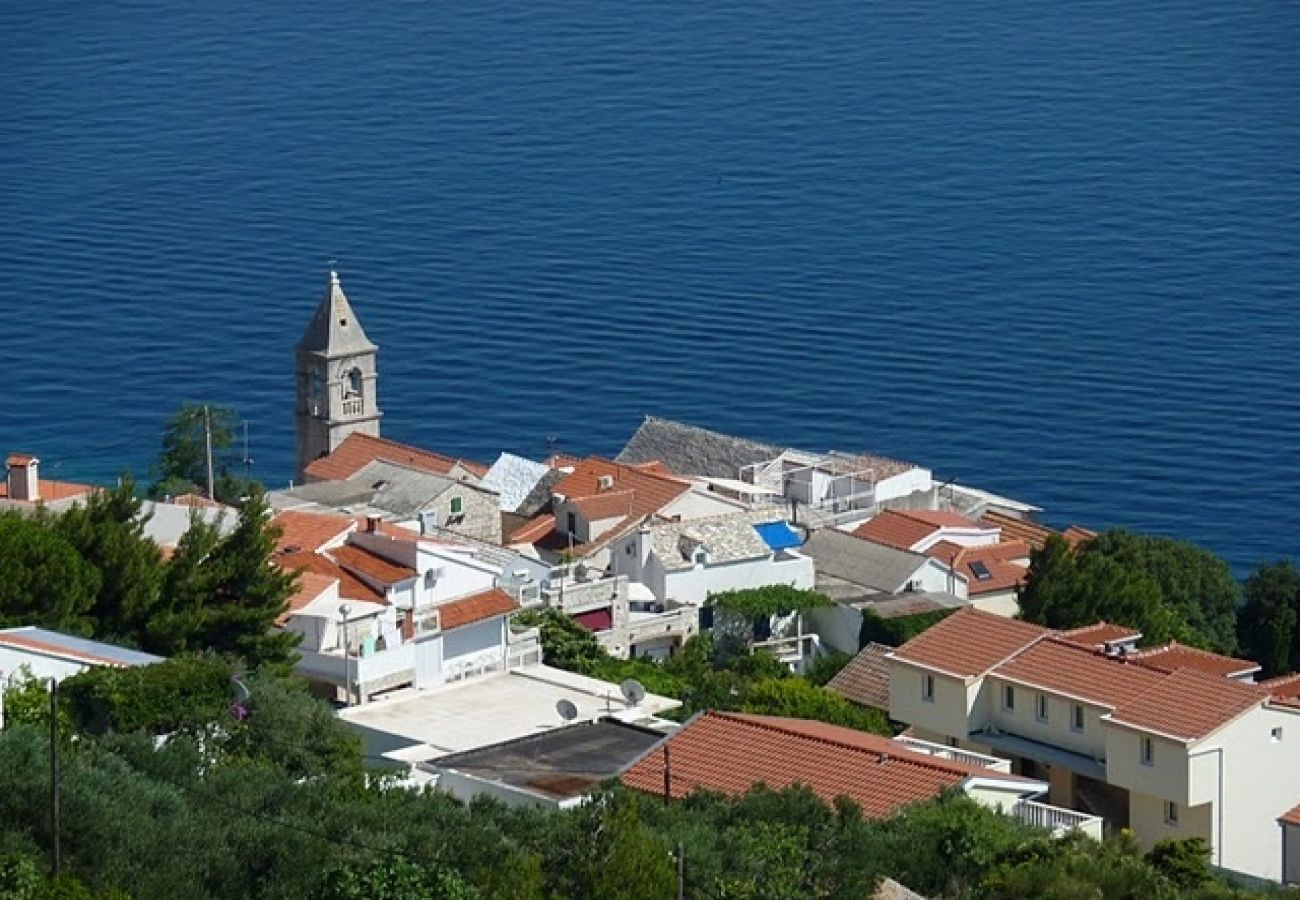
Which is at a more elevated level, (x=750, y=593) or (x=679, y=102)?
(x=679, y=102)

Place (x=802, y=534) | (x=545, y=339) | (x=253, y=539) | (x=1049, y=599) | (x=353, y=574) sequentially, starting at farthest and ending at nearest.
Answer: (x=545, y=339) → (x=802, y=534) → (x=1049, y=599) → (x=353, y=574) → (x=253, y=539)

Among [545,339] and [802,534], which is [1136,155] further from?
[802,534]

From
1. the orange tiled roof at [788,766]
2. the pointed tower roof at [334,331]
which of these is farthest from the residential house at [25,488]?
the orange tiled roof at [788,766]

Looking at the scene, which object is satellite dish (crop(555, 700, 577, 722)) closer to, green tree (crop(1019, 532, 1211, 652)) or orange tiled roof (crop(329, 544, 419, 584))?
orange tiled roof (crop(329, 544, 419, 584))

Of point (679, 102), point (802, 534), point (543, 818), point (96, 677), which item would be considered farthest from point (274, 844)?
point (679, 102)

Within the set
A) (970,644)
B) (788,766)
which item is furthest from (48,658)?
(970,644)

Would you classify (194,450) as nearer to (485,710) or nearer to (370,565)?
(370,565)

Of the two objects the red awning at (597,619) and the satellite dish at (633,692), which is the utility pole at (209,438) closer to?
the red awning at (597,619)
